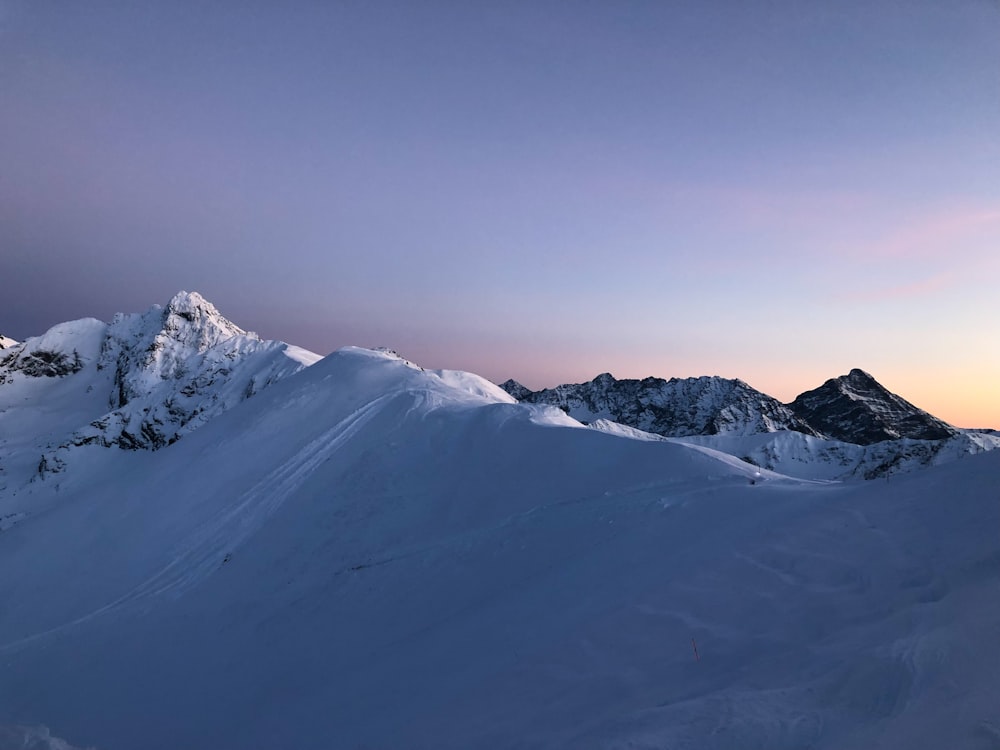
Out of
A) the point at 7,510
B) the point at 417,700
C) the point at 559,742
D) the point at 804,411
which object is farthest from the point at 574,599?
the point at 804,411

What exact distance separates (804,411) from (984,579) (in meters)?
148

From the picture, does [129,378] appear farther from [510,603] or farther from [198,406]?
[510,603]

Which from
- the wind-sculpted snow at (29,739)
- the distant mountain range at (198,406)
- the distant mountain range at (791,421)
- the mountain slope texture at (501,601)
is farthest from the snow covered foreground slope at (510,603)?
the distant mountain range at (791,421)

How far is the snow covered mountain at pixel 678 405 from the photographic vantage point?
115 m

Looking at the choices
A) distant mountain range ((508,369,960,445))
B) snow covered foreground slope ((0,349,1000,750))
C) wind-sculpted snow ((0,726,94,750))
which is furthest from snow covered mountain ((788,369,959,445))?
wind-sculpted snow ((0,726,94,750))

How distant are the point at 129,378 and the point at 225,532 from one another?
2291 inches

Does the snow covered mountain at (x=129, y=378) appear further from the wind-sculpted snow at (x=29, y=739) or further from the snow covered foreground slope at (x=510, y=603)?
the wind-sculpted snow at (x=29, y=739)

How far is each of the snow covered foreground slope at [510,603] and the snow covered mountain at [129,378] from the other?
25.4 meters

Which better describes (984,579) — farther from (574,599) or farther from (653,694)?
(574,599)

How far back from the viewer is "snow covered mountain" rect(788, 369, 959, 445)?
11644 centimetres

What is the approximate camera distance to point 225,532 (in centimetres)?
2386

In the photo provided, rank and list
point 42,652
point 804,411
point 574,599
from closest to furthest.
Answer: point 574,599
point 42,652
point 804,411

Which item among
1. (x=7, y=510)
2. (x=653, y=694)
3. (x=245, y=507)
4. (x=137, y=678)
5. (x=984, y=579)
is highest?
(x=984, y=579)

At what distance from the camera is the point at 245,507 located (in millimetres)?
25125
